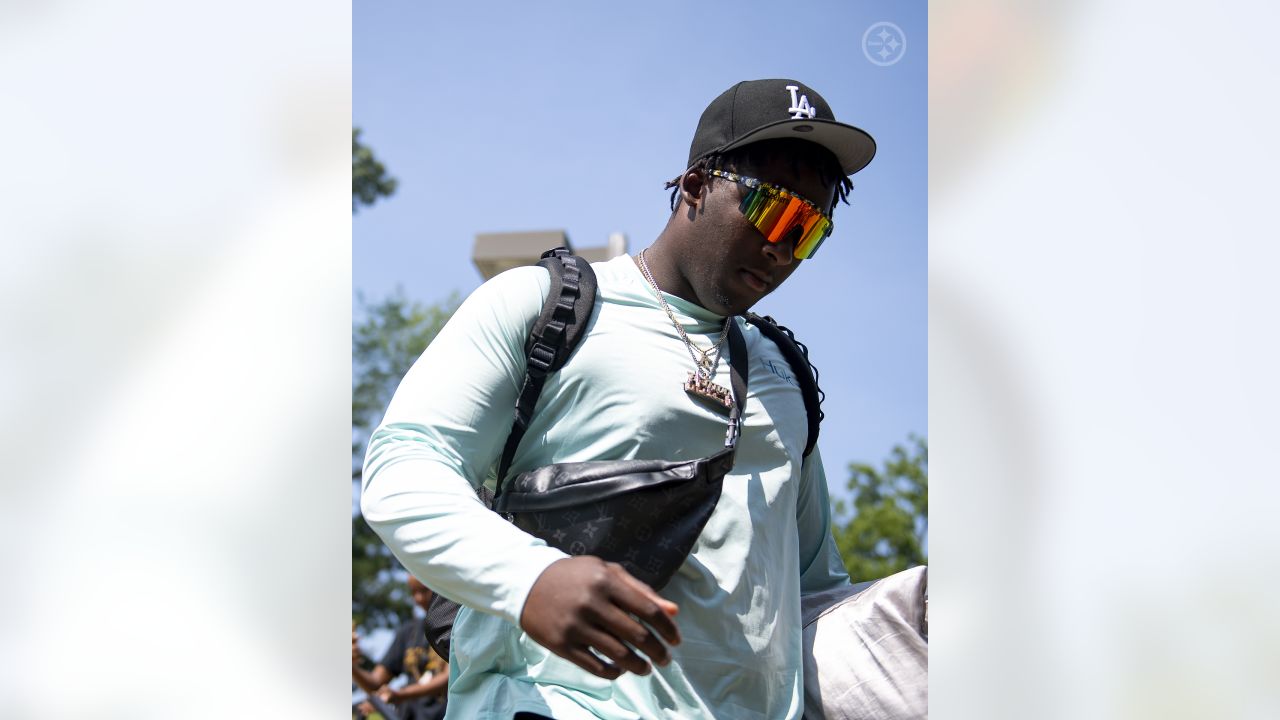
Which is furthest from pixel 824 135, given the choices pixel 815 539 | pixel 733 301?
pixel 815 539

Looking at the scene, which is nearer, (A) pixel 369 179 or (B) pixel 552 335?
(B) pixel 552 335

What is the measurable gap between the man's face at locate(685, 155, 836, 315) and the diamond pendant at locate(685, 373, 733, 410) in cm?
21

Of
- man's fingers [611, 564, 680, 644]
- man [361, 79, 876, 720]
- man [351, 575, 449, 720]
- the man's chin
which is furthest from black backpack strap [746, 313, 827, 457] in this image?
man [351, 575, 449, 720]

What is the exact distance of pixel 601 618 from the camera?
6.53 ft

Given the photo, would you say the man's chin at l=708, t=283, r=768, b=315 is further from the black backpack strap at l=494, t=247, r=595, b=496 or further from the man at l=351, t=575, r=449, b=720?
the man at l=351, t=575, r=449, b=720

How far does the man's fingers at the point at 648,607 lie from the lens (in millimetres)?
1977

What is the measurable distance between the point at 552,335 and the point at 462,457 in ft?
1.11

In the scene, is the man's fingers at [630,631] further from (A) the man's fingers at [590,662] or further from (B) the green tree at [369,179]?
(B) the green tree at [369,179]

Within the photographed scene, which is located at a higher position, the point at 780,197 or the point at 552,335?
the point at 780,197

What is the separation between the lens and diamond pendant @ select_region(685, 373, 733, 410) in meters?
2.74

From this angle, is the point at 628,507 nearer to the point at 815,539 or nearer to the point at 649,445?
the point at 649,445
